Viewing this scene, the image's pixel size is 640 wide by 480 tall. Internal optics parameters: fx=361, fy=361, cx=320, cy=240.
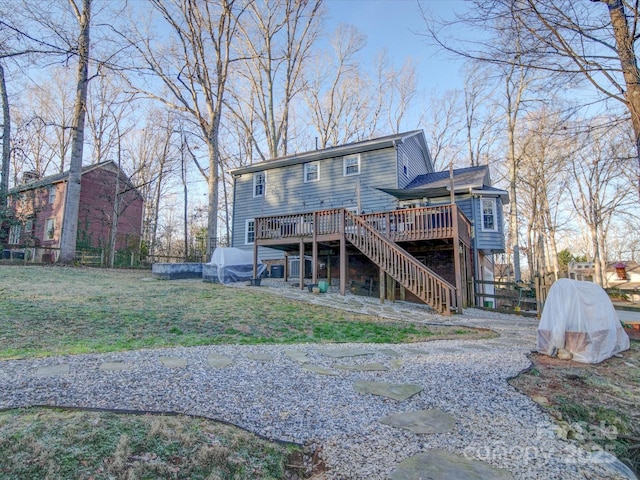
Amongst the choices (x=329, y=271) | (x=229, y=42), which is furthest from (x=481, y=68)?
(x=229, y=42)

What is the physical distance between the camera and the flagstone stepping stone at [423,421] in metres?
2.50

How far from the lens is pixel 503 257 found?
34.4 m

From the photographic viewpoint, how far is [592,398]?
326 cm

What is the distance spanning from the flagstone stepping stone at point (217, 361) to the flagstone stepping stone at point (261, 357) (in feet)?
0.94

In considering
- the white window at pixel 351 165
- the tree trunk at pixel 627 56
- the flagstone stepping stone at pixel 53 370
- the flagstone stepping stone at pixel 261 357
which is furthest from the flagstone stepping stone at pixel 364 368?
the white window at pixel 351 165

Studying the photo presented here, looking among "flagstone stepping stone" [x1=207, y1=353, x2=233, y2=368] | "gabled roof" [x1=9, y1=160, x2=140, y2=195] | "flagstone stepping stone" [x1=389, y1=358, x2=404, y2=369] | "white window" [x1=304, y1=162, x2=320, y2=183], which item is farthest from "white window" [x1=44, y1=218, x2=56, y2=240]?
"flagstone stepping stone" [x1=389, y1=358, x2=404, y2=369]

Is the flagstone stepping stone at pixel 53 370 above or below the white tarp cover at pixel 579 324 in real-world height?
below

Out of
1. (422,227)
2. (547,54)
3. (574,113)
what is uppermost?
(547,54)

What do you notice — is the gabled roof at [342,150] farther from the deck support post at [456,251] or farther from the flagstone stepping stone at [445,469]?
the flagstone stepping stone at [445,469]

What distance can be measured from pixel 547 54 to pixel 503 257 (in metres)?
33.6

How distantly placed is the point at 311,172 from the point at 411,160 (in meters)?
4.44

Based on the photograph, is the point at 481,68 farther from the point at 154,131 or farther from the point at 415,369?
the point at 154,131

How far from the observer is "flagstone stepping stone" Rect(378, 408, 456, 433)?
98.3 inches

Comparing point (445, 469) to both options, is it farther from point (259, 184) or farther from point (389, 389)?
point (259, 184)
